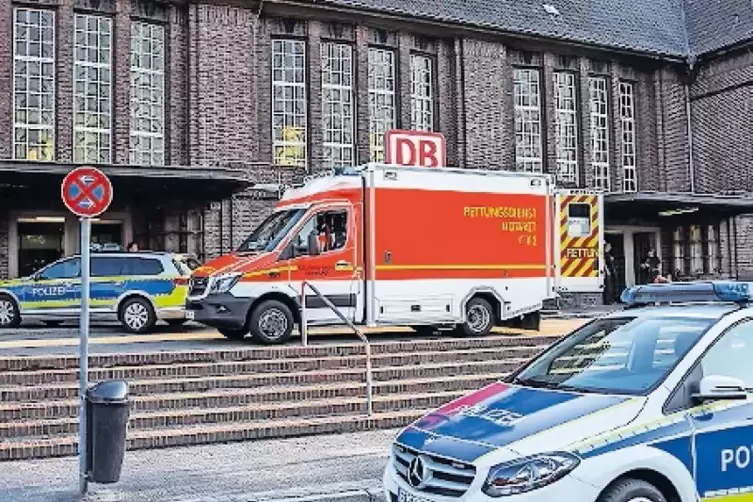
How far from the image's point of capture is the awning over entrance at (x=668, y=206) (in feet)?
81.3

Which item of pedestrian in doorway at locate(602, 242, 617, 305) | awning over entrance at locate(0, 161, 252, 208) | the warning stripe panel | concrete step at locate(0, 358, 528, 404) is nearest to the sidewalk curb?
concrete step at locate(0, 358, 528, 404)

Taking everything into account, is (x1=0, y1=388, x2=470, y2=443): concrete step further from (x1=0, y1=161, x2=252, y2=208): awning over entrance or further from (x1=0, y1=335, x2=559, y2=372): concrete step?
(x1=0, y1=161, x2=252, y2=208): awning over entrance

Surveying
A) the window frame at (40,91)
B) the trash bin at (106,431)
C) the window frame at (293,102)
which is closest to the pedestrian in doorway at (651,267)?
the window frame at (293,102)

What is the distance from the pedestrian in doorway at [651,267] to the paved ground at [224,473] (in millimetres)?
19388

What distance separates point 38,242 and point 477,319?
1124 centimetres

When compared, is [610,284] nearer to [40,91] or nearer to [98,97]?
[98,97]

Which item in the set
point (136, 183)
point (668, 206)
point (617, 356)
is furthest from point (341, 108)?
point (617, 356)

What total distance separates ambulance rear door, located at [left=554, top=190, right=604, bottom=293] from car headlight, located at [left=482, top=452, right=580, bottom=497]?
12.0m

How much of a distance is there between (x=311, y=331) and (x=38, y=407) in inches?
267

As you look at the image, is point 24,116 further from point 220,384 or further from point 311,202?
point 220,384

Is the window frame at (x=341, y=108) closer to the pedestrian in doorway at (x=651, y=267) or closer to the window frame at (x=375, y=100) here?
the window frame at (x=375, y=100)

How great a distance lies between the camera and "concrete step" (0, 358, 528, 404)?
10.5 meters

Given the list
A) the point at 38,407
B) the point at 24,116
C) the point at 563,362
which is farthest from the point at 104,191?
the point at 24,116

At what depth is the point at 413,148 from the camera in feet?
61.4
